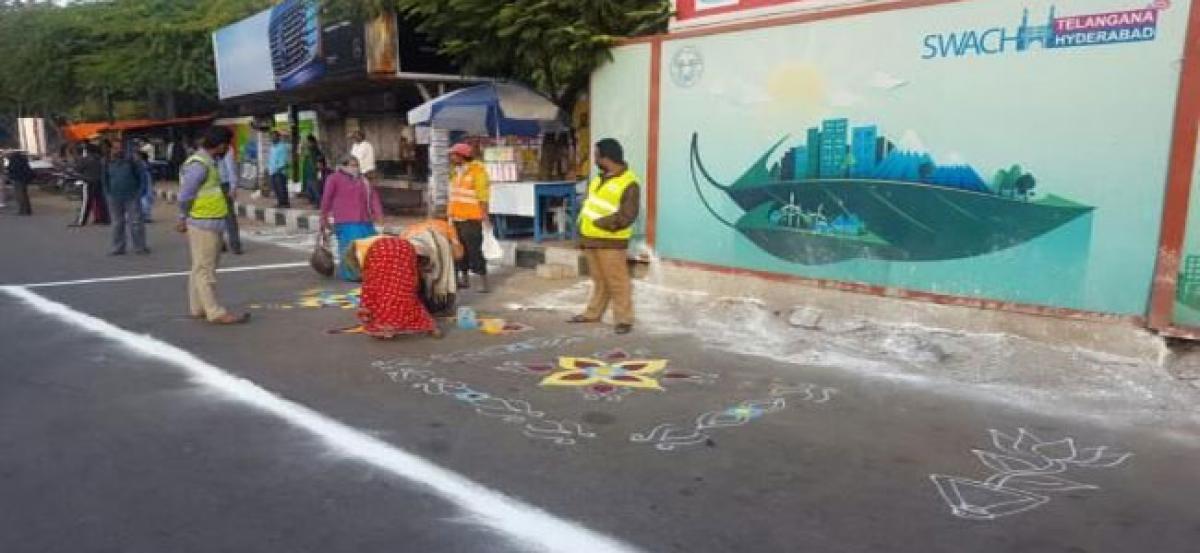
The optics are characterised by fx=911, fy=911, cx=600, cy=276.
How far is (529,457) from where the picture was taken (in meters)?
4.54

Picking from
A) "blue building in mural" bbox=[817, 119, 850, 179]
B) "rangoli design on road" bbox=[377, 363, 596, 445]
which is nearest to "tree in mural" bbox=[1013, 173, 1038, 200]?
"blue building in mural" bbox=[817, 119, 850, 179]

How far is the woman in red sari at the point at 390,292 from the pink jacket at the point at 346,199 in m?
2.71

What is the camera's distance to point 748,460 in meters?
4.50

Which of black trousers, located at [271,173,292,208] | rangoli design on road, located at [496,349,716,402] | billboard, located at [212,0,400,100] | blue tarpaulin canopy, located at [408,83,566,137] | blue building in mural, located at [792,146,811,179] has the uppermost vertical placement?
billboard, located at [212,0,400,100]

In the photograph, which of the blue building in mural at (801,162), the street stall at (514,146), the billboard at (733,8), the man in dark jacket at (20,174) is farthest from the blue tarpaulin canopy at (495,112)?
the man in dark jacket at (20,174)

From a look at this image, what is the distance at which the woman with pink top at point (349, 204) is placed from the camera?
32.2ft

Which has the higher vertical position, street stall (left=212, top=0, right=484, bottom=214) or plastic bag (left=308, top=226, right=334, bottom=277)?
street stall (left=212, top=0, right=484, bottom=214)

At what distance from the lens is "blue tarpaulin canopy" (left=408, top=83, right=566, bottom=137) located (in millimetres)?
12086

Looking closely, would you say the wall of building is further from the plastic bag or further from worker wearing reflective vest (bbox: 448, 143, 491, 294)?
the plastic bag

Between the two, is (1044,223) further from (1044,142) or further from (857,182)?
(857,182)

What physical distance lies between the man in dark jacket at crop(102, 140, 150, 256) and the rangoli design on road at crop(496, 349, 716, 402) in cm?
888

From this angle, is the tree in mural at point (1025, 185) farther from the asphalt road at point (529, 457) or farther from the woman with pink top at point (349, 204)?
the woman with pink top at point (349, 204)

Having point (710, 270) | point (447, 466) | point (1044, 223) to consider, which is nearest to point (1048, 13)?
point (1044, 223)

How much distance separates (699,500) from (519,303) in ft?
17.2
